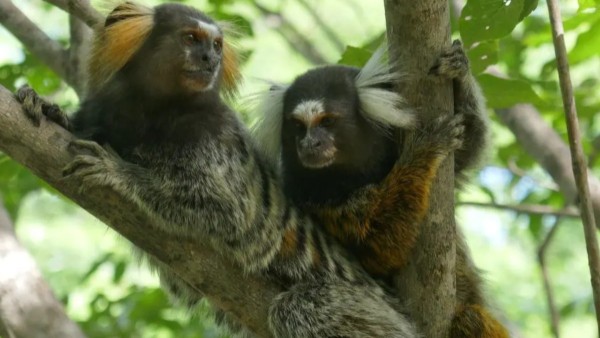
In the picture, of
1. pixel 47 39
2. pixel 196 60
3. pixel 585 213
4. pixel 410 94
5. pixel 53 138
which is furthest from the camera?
pixel 47 39

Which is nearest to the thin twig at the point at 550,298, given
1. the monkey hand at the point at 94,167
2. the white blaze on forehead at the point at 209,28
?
the white blaze on forehead at the point at 209,28

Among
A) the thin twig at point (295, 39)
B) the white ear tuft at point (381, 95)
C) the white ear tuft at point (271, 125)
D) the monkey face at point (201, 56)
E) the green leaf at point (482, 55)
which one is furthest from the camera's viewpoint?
the thin twig at point (295, 39)

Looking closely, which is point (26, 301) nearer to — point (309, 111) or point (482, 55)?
point (309, 111)

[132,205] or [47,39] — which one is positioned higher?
[132,205]

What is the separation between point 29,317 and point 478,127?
2.61m

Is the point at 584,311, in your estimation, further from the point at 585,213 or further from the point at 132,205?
the point at 132,205

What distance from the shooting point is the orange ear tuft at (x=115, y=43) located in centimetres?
455

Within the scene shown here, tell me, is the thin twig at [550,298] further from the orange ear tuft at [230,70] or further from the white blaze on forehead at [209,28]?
the white blaze on forehead at [209,28]

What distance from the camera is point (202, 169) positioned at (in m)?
4.29

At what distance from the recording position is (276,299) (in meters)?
4.24

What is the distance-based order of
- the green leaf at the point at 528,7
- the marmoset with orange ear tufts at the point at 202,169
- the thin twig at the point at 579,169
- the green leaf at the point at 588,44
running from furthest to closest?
the green leaf at the point at 588,44 → the marmoset with orange ear tufts at the point at 202,169 → the green leaf at the point at 528,7 → the thin twig at the point at 579,169

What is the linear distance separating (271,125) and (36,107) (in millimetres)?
1698

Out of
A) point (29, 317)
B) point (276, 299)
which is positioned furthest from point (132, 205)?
point (29, 317)

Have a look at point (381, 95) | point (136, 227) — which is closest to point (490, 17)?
point (381, 95)
